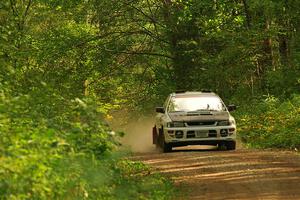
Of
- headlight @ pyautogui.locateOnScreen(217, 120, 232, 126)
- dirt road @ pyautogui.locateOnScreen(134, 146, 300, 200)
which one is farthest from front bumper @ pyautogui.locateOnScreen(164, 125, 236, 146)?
dirt road @ pyautogui.locateOnScreen(134, 146, 300, 200)

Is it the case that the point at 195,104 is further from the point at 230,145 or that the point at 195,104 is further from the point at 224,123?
the point at 230,145

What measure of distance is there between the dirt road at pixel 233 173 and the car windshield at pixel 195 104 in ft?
5.36

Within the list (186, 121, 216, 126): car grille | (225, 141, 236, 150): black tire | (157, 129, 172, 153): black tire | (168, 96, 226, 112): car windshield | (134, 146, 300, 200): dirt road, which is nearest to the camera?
(134, 146, 300, 200): dirt road

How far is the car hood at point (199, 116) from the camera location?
→ 1794cm

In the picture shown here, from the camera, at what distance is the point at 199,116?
18.0 meters

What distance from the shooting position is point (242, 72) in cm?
3145

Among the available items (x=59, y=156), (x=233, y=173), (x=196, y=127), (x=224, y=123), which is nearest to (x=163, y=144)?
(x=196, y=127)

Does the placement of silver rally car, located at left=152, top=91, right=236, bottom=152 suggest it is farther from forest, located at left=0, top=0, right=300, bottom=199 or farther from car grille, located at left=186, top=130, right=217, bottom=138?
forest, located at left=0, top=0, right=300, bottom=199

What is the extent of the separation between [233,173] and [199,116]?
4.86 metres

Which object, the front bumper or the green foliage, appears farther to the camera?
the green foliage

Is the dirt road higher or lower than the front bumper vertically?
lower

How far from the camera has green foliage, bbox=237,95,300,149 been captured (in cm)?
1981

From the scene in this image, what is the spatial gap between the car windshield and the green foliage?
7.48 ft

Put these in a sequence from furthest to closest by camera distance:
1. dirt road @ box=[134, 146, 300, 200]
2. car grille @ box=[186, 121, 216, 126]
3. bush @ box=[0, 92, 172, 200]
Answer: car grille @ box=[186, 121, 216, 126], dirt road @ box=[134, 146, 300, 200], bush @ box=[0, 92, 172, 200]
